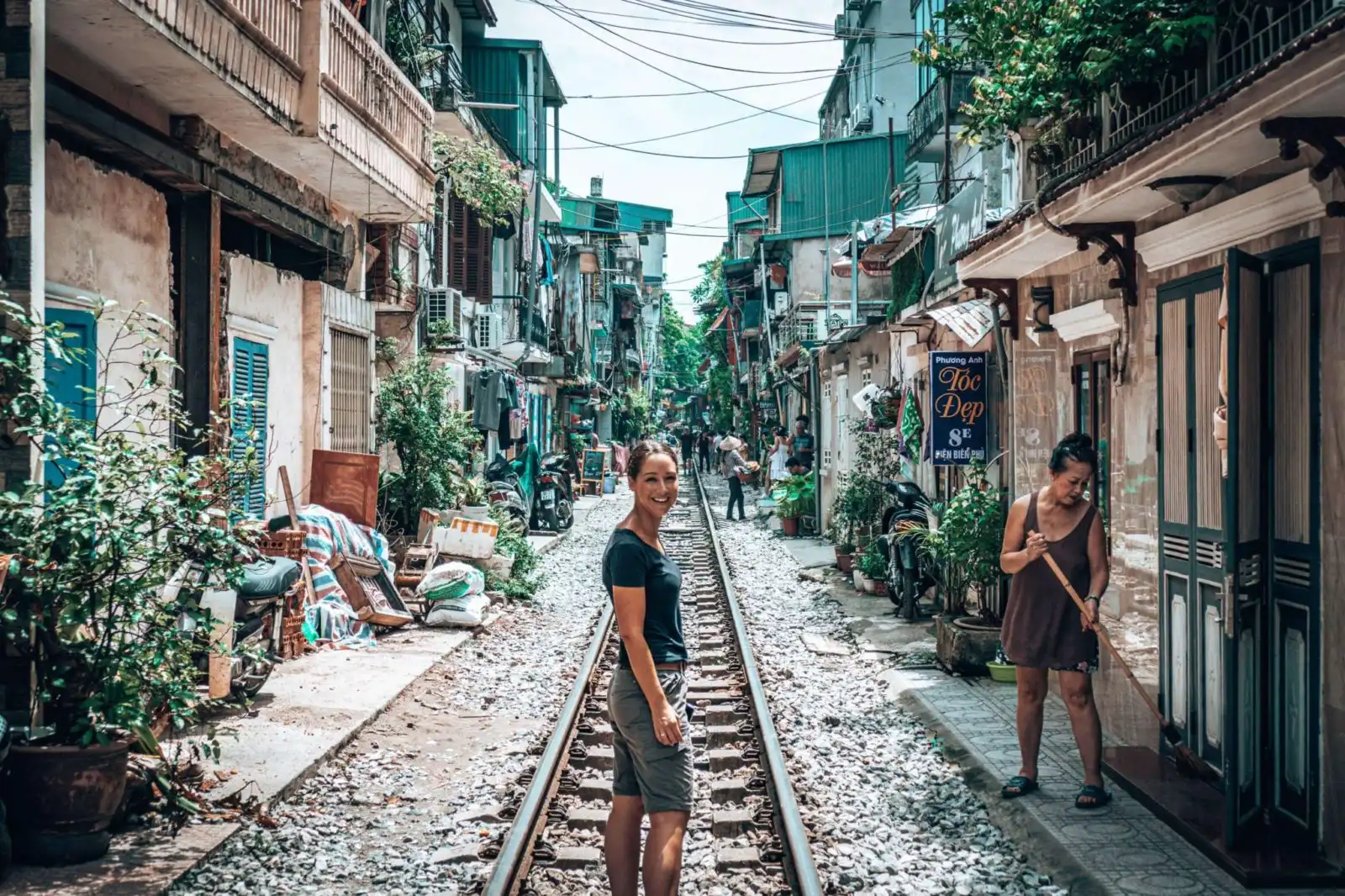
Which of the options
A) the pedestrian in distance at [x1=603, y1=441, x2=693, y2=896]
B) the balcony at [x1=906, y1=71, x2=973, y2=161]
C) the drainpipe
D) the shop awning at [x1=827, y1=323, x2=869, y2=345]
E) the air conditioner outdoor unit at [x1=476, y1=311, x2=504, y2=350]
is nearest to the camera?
the pedestrian in distance at [x1=603, y1=441, x2=693, y2=896]

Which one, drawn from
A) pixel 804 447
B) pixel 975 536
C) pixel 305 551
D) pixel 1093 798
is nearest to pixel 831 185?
pixel 804 447

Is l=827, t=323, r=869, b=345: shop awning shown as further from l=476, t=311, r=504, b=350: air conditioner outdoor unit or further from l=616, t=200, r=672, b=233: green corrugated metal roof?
l=616, t=200, r=672, b=233: green corrugated metal roof

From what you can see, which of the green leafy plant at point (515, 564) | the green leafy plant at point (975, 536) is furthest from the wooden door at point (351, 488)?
the green leafy plant at point (975, 536)

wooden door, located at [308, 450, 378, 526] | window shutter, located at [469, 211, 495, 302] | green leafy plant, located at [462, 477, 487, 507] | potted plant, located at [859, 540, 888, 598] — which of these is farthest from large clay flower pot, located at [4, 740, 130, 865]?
window shutter, located at [469, 211, 495, 302]

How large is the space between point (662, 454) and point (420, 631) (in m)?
8.07

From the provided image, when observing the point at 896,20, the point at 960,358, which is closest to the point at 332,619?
the point at 960,358

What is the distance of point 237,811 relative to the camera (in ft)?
20.1

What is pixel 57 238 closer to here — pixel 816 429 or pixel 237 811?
pixel 237 811

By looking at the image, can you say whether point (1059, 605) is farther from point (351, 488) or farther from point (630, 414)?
point (630, 414)

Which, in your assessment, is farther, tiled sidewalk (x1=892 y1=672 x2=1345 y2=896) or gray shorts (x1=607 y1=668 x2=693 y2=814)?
tiled sidewalk (x1=892 y1=672 x2=1345 y2=896)

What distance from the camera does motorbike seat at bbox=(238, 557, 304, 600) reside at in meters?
8.48

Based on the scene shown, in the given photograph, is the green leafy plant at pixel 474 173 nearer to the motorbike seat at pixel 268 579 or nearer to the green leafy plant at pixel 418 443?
the green leafy plant at pixel 418 443

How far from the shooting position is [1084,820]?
19.6ft

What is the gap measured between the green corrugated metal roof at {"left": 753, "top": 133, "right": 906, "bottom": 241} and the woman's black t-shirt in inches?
1288
